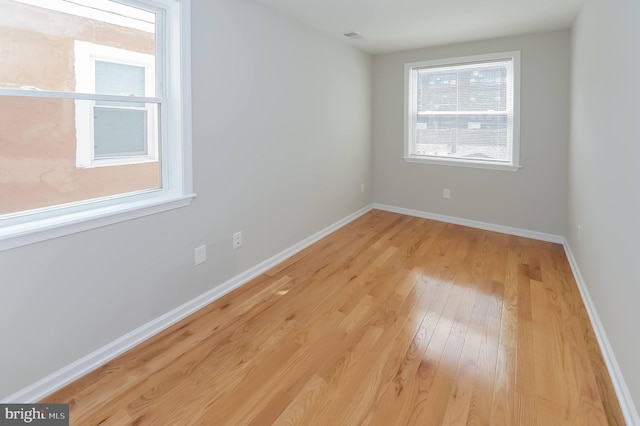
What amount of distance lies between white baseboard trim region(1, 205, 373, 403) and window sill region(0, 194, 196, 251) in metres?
0.68

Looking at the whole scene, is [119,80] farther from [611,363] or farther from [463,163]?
[463,163]

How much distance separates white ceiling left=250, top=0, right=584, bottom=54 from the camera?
9.65ft

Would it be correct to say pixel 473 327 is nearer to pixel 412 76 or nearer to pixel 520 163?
pixel 520 163

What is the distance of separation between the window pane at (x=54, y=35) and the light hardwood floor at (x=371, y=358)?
1.54m

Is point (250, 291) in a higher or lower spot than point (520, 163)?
lower

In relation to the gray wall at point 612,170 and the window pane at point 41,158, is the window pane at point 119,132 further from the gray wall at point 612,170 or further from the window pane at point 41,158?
the gray wall at point 612,170

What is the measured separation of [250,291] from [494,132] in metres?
3.48

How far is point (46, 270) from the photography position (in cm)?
169

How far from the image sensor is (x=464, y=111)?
176 inches

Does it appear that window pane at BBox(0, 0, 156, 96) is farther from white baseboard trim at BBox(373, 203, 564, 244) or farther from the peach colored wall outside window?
white baseboard trim at BBox(373, 203, 564, 244)

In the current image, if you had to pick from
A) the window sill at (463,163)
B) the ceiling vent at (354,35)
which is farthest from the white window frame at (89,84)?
the window sill at (463,163)

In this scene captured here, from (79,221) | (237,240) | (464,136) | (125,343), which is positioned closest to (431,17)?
(464,136)

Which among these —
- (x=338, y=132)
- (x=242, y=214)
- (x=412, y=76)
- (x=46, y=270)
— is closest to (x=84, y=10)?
(x=46, y=270)

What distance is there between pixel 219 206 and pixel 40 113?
1.20 m
